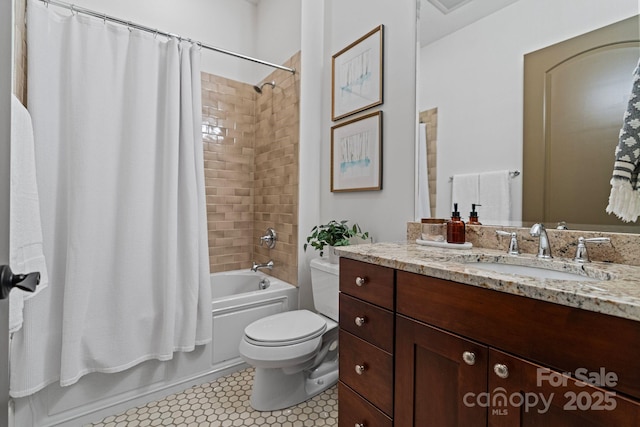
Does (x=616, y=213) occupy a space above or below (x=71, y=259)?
above

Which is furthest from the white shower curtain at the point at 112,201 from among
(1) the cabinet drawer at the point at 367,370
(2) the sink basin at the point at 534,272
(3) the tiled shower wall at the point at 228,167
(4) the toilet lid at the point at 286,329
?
(2) the sink basin at the point at 534,272

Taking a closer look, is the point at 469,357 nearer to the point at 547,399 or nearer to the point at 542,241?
the point at 547,399

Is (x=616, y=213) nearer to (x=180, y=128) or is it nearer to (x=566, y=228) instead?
(x=566, y=228)

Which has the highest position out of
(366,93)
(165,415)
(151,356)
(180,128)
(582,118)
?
(366,93)

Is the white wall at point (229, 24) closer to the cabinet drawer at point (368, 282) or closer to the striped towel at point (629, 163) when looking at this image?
the cabinet drawer at point (368, 282)

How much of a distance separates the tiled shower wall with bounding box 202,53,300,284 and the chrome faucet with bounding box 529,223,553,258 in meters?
1.50

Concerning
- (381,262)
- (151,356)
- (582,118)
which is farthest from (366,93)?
(151,356)

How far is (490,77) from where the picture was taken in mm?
1322

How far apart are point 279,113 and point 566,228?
2026mm

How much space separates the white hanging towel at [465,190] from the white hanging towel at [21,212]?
1666mm

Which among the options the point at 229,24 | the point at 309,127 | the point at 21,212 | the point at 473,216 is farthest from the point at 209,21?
the point at 473,216

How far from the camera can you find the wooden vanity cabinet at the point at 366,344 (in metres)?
1.00

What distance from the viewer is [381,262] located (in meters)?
1.03

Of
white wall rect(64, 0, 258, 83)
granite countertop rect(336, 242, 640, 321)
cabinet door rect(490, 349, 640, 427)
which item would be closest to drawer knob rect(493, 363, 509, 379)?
cabinet door rect(490, 349, 640, 427)
